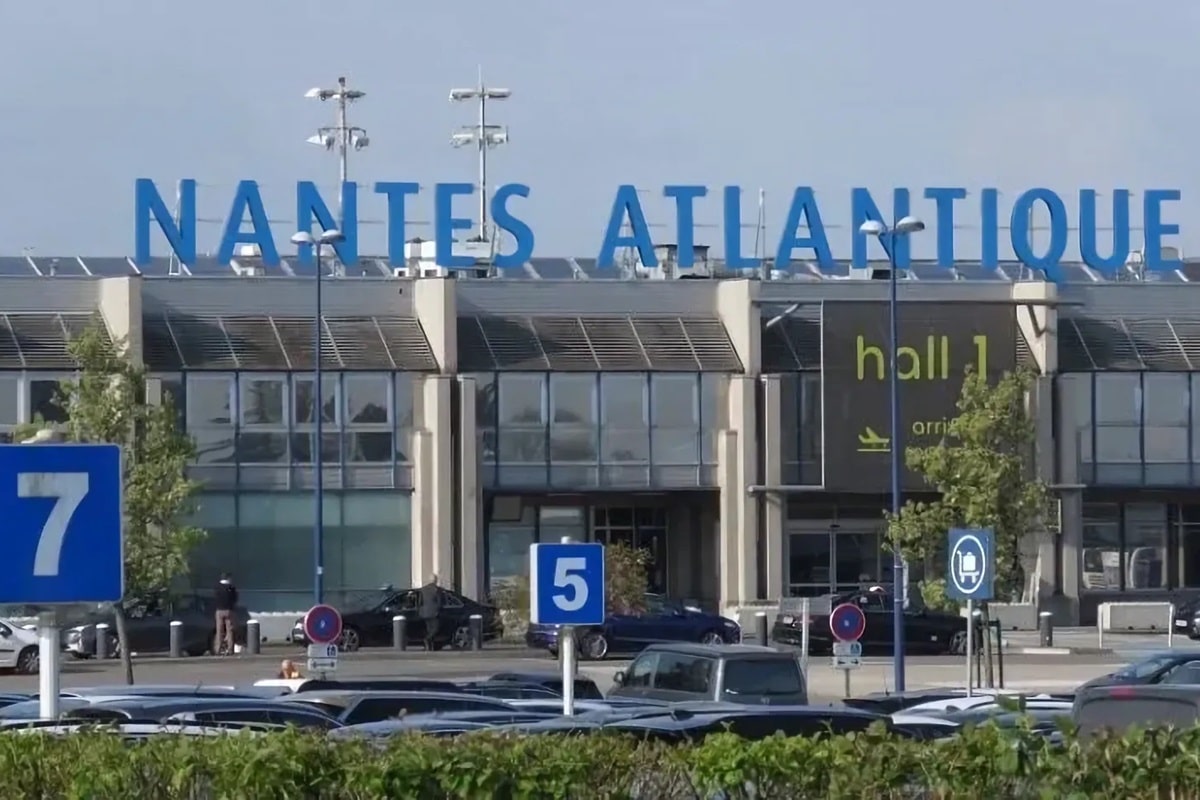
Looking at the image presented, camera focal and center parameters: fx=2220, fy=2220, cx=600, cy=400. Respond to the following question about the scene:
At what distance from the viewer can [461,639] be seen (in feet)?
153

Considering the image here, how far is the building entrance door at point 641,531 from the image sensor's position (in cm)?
5791

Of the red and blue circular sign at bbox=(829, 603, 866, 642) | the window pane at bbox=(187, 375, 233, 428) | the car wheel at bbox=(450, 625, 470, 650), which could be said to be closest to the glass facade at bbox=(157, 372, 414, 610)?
the window pane at bbox=(187, 375, 233, 428)

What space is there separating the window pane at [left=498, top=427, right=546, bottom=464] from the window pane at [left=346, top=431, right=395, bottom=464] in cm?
280

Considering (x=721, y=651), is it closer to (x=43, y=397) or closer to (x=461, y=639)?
(x=461, y=639)

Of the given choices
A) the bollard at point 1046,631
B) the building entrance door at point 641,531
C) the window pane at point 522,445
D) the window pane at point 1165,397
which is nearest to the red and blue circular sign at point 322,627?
the bollard at point 1046,631

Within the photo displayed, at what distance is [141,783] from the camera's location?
31.0 ft

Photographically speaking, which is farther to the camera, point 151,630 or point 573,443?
point 573,443

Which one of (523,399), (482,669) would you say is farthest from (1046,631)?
(523,399)

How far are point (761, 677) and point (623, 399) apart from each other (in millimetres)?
31427

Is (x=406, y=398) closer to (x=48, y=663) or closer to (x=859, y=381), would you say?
(x=859, y=381)

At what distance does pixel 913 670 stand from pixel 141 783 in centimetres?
3215

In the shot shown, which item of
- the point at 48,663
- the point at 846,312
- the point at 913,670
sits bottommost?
the point at 913,670

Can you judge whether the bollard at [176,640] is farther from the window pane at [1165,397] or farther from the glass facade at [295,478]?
the window pane at [1165,397]

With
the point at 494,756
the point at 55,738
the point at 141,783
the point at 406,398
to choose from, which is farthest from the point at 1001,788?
the point at 406,398
